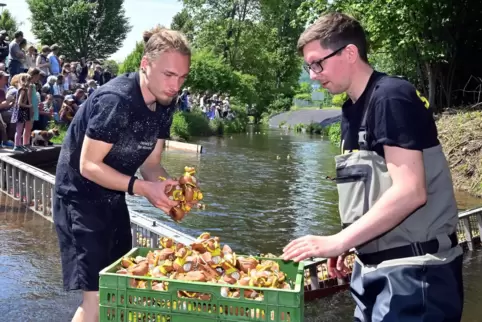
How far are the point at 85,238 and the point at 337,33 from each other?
5.38 feet

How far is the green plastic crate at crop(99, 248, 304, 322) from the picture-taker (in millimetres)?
2166

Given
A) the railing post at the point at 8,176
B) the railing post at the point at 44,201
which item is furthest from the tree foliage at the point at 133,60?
the railing post at the point at 44,201

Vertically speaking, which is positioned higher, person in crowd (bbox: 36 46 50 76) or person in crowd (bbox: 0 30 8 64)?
person in crowd (bbox: 0 30 8 64)

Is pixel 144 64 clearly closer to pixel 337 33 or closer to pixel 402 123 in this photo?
pixel 337 33

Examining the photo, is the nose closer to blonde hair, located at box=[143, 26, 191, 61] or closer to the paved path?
blonde hair, located at box=[143, 26, 191, 61]

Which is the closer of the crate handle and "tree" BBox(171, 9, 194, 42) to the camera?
the crate handle

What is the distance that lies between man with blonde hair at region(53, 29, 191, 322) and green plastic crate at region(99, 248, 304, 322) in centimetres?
64

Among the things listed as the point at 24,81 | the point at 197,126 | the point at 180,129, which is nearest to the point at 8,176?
the point at 24,81

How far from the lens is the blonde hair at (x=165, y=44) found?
2883 mm

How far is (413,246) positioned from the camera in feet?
8.09

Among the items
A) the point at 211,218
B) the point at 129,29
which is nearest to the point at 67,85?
the point at 211,218

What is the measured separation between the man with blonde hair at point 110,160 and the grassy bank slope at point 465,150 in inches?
487

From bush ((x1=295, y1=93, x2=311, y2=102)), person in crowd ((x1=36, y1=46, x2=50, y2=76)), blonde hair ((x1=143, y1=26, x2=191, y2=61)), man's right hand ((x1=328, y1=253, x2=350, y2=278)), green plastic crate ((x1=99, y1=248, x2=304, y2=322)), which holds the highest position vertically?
person in crowd ((x1=36, y1=46, x2=50, y2=76))

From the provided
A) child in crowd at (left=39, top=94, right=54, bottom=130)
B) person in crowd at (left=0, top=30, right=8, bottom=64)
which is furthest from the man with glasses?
person in crowd at (left=0, top=30, right=8, bottom=64)
